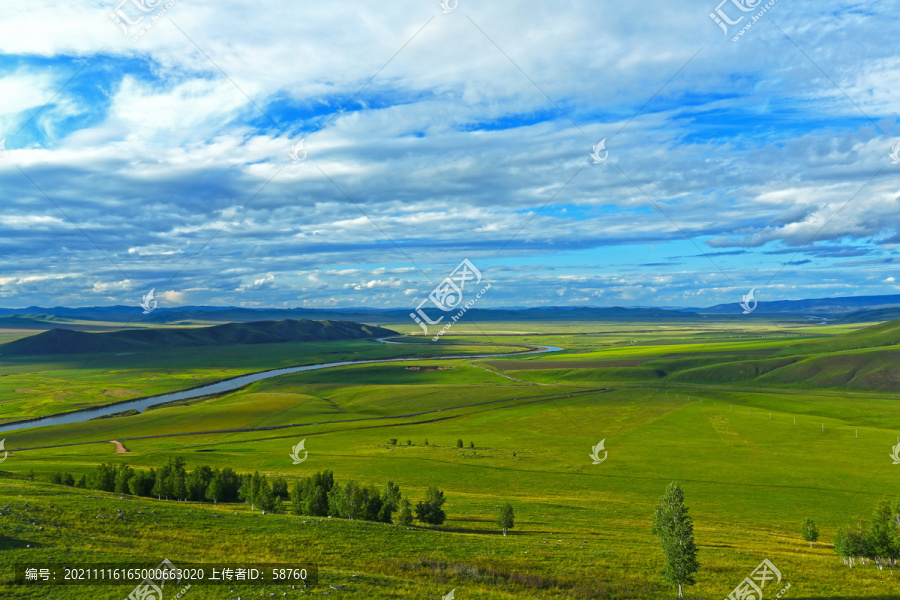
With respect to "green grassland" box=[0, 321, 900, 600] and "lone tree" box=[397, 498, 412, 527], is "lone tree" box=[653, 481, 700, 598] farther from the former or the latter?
"lone tree" box=[397, 498, 412, 527]

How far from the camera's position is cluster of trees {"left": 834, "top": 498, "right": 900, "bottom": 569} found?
3953 centimetres

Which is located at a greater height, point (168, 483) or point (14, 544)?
point (168, 483)

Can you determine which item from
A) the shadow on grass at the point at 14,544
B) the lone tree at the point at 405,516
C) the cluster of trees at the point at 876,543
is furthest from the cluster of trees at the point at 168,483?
the cluster of trees at the point at 876,543

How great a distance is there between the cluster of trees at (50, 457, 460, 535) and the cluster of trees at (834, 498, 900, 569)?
85.4 ft

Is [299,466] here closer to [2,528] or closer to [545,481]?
[545,481]

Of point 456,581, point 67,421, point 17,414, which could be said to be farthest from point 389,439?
point 17,414

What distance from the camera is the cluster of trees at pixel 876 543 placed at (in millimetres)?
39531

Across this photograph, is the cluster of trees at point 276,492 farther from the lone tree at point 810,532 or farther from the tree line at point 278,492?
the lone tree at point 810,532

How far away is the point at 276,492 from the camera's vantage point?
182 feet

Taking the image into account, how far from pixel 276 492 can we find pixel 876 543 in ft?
178

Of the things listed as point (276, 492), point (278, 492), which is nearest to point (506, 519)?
point (278, 492)

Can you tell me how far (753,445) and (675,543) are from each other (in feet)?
287

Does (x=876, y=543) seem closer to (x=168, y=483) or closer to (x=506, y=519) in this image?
(x=506, y=519)

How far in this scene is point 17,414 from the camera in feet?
467
